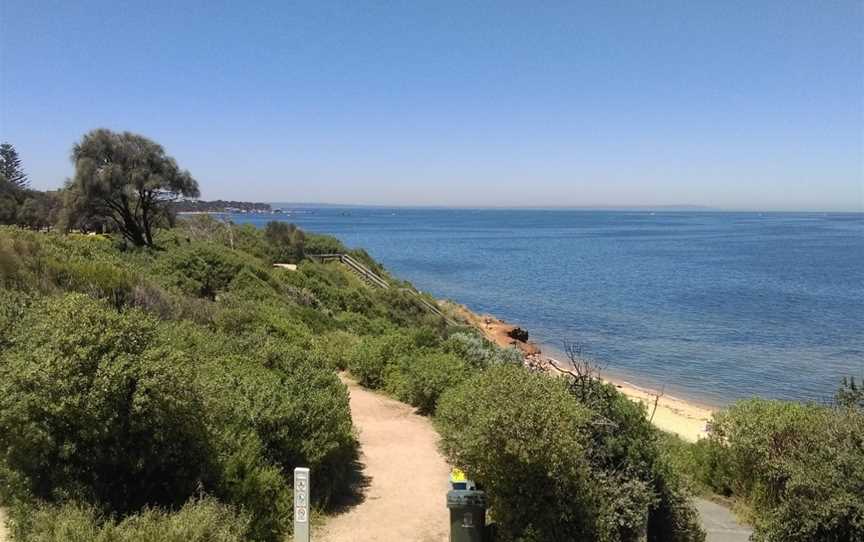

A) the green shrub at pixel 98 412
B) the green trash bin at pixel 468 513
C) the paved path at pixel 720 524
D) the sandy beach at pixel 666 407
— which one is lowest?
the sandy beach at pixel 666 407

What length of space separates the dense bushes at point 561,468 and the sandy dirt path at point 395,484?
1462 mm

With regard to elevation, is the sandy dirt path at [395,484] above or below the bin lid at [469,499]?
below

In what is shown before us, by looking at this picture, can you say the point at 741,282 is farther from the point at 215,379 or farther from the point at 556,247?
the point at 215,379

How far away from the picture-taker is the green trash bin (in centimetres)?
699

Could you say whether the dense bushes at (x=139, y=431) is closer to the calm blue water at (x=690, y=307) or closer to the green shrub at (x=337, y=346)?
the green shrub at (x=337, y=346)

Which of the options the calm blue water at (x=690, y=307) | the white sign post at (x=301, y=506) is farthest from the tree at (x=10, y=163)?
the white sign post at (x=301, y=506)

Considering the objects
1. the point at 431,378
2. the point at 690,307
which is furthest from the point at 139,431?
the point at 690,307

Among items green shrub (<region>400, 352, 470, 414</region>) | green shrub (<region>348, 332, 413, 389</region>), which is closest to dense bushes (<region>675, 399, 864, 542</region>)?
green shrub (<region>400, 352, 470, 414</region>)

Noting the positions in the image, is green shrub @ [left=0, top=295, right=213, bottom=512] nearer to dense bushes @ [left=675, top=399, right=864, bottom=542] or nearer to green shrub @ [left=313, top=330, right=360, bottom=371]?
dense bushes @ [left=675, top=399, right=864, bottom=542]

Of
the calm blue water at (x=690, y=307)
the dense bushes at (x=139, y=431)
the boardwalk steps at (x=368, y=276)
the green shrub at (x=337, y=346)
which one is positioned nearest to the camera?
the dense bushes at (x=139, y=431)

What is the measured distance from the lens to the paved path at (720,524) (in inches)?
333

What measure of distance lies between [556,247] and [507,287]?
5246cm

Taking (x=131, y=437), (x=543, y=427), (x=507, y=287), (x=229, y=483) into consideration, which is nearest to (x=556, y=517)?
(x=543, y=427)

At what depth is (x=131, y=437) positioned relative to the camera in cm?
631
